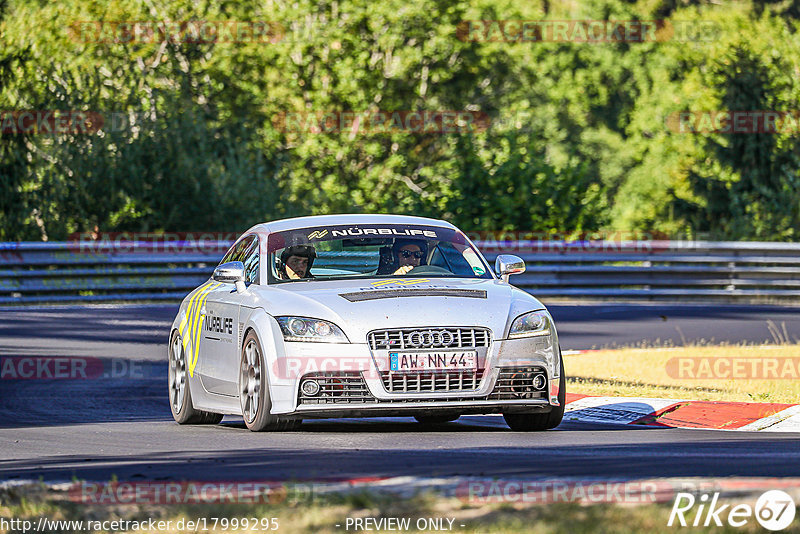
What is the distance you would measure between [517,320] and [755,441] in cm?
168

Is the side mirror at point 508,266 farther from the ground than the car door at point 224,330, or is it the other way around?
the side mirror at point 508,266

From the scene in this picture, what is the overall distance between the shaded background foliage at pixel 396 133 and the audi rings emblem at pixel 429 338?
811 inches

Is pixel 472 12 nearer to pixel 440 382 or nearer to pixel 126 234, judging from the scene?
pixel 126 234

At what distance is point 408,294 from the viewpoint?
969 centimetres

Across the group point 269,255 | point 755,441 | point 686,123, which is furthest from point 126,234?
point 686,123

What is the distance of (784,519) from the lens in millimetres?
5617

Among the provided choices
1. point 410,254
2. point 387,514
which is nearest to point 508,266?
point 410,254

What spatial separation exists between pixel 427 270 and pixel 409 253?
208mm

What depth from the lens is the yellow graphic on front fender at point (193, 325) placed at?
439 inches
